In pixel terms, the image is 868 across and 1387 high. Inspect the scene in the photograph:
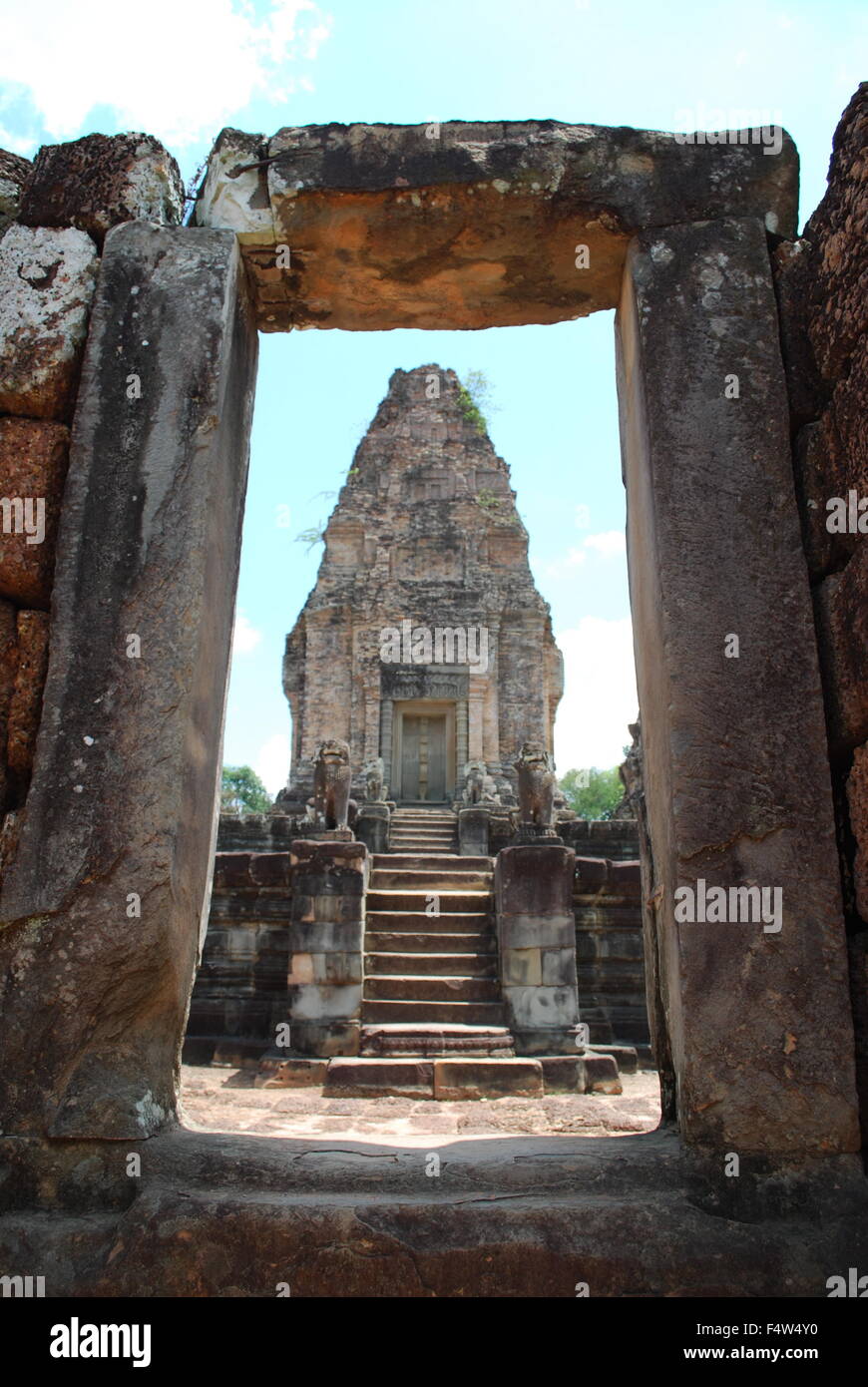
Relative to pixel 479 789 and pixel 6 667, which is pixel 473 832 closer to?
pixel 479 789

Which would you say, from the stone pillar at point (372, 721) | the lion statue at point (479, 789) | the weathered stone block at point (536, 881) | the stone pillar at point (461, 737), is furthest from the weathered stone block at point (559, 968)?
the stone pillar at point (372, 721)

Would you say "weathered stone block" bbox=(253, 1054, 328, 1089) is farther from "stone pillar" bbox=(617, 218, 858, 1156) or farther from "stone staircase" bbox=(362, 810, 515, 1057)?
"stone pillar" bbox=(617, 218, 858, 1156)

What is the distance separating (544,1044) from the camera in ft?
24.1

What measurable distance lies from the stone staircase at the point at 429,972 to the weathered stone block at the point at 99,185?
585 centimetres

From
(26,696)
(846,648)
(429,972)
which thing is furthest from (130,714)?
(429,972)

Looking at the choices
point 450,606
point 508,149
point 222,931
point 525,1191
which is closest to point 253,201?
point 508,149

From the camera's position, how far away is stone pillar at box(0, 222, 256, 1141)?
2361mm

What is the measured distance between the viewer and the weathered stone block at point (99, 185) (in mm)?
3008

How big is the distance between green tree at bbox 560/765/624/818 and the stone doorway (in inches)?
1311

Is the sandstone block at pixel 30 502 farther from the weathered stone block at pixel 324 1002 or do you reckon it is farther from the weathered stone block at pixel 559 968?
the weathered stone block at pixel 559 968

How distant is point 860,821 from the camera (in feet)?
7.68

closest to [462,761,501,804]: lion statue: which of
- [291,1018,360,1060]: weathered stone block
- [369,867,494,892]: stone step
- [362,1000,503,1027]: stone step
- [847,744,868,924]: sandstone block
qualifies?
[369,867,494,892]: stone step

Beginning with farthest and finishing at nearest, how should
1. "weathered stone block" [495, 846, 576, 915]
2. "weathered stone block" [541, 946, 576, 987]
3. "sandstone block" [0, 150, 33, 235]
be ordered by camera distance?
"weathered stone block" [495, 846, 576, 915] → "weathered stone block" [541, 946, 576, 987] → "sandstone block" [0, 150, 33, 235]
